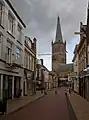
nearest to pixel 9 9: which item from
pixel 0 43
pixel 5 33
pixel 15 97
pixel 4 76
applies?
pixel 5 33

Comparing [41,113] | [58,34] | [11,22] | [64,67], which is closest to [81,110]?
[41,113]

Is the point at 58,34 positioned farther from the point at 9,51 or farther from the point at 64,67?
the point at 9,51

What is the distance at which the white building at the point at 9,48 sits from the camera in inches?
1037

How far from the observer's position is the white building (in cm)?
2633

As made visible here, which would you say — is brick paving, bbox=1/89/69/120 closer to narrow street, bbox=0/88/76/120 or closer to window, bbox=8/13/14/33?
narrow street, bbox=0/88/76/120

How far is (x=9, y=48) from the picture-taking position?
29391 millimetres

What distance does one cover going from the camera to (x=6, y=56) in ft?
90.7

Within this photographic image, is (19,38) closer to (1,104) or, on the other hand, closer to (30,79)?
(30,79)

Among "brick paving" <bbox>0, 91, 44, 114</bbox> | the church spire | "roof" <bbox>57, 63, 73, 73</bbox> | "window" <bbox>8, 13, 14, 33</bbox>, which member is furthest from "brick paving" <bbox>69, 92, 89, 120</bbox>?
"roof" <bbox>57, 63, 73, 73</bbox>

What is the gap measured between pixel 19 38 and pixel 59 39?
113 metres

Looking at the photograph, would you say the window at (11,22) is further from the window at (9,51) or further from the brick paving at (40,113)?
the brick paving at (40,113)

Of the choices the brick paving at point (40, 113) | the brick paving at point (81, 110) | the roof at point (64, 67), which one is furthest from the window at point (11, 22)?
the roof at point (64, 67)

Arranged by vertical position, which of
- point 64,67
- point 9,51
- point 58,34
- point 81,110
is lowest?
point 81,110

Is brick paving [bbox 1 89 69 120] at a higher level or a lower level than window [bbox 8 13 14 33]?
lower
